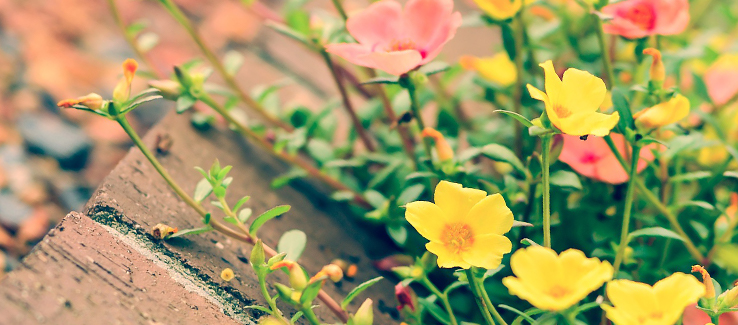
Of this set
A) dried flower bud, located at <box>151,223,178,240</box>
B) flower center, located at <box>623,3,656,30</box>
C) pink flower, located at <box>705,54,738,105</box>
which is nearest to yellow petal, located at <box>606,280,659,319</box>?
flower center, located at <box>623,3,656,30</box>

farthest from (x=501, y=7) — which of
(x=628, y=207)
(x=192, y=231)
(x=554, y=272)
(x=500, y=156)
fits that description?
(x=192, y=231)

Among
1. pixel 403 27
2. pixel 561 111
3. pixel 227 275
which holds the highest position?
pixel 403 27

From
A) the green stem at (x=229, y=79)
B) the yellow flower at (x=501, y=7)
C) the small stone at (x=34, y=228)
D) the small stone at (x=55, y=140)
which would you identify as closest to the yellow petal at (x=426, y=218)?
the yellow flower at (x=501, y=7)

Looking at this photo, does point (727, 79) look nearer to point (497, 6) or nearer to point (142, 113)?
point (497, 6)

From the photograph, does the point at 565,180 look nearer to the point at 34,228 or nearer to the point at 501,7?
the point at 501,7

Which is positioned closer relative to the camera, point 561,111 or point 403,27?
point 561,111

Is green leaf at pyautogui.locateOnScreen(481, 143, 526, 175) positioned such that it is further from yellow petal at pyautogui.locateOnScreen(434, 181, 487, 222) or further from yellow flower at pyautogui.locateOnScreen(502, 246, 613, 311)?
yellow flower at pyautogui.locateOnScreen(502, 246, 613, 311)

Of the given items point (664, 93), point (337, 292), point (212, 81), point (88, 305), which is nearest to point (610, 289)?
point (664, 93)
